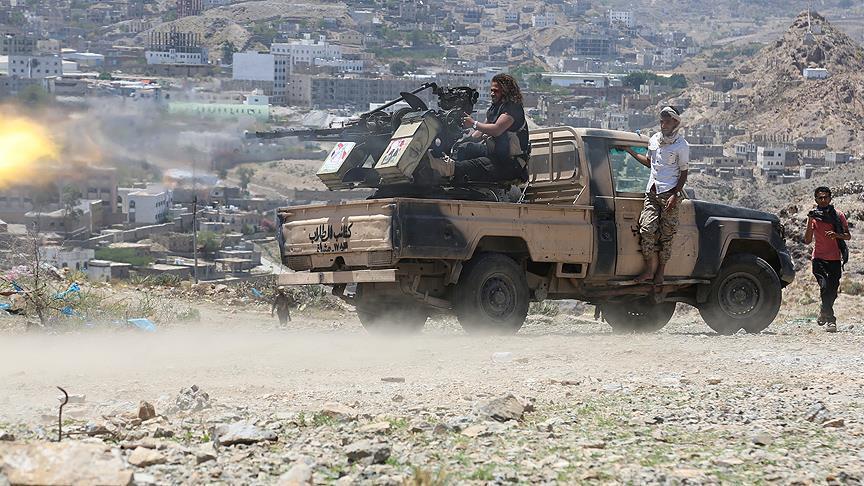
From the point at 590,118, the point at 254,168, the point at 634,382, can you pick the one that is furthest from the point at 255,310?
the point at 590,118

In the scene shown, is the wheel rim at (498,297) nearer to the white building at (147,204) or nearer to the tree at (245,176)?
the white building at (147,204)

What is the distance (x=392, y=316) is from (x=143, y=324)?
90.3 inches

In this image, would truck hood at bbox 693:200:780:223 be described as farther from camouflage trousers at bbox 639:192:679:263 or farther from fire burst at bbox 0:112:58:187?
fire burst at bbox 0:112:58:187

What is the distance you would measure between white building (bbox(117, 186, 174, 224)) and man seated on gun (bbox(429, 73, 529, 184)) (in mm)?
74404

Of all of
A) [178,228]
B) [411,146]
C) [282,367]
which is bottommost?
[178,228]

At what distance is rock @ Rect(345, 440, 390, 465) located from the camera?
646 centimetres

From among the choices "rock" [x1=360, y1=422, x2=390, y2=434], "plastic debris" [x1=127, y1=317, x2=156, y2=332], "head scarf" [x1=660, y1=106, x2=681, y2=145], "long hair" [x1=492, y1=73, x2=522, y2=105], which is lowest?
"plastic debris" [x1=127, y1=317, x2=156, y2=332]

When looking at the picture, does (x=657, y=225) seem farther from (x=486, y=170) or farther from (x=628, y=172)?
(x=486, y=170)

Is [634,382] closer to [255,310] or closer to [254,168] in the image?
[255,310]

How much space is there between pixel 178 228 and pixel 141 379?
8634cm

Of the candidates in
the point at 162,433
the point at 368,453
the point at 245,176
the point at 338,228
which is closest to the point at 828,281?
the point at 338,228

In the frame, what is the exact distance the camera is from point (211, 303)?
17828mm

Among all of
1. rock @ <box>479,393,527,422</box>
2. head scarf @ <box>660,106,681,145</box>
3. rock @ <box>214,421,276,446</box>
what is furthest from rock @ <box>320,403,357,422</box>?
head scarf @ <box>660,106,681,145</box>

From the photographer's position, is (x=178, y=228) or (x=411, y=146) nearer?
(x=411, y=146)
